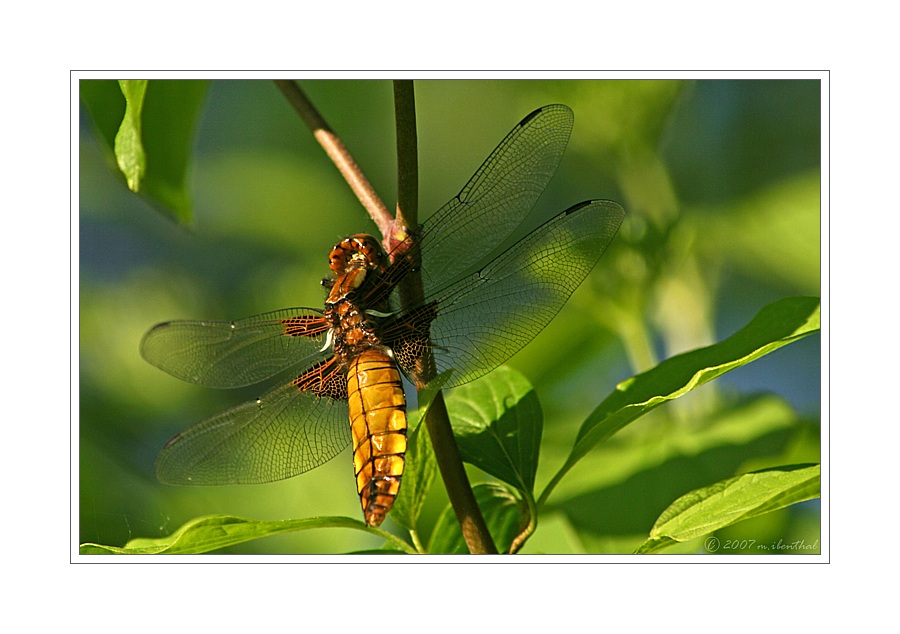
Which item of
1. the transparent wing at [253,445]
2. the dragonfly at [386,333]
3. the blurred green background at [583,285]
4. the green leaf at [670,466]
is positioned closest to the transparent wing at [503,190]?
the dragonfly at [386,333]

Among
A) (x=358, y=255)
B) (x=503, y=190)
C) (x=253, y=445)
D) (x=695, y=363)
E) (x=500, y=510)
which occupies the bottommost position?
(x=500, y=510)

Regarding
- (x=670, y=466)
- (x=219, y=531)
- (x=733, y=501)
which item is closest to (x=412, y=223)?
(x=219, y=531)

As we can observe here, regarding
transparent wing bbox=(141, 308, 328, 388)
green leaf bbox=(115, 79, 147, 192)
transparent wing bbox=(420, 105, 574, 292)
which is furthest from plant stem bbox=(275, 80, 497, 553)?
green leaf bbox=(115, 79, 147, 192)

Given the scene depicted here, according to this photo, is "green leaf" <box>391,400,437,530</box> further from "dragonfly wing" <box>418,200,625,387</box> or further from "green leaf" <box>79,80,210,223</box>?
"green leaf" <box>79,80,210,223</box>

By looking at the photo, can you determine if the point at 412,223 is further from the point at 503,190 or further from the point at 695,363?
the point at 695,363
